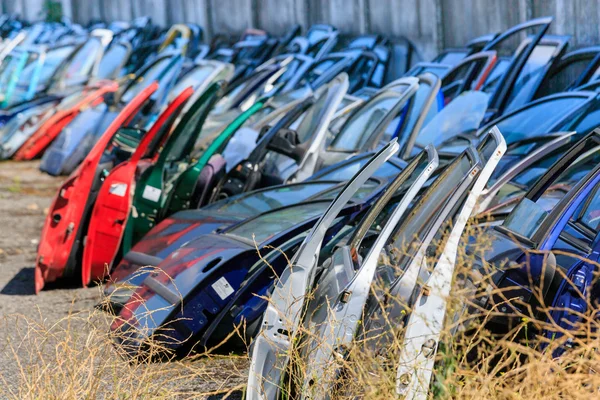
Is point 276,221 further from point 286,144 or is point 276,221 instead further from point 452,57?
point 452,57

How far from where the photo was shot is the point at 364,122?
28.0 ft

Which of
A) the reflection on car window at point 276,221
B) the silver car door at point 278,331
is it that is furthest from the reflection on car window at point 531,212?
the reflection on car window at point 276,221

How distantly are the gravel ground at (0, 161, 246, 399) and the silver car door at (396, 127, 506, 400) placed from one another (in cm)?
89

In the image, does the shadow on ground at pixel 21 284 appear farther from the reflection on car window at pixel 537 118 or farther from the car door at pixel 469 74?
the car door at pixel 469 74

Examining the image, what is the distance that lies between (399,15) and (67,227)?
855 centimetres

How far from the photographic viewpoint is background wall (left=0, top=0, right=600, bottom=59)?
10938 millimetres

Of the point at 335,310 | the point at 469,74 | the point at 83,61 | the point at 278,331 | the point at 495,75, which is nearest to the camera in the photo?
the point at 335,310

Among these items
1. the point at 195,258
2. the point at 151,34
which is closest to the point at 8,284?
the point at 195,258

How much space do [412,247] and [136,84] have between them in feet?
37.1

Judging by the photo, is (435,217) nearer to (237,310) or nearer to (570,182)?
(237,310)

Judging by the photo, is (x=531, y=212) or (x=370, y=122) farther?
(x=370, y=122)

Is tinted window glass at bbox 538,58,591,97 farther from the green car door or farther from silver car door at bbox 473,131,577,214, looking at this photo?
the green car door

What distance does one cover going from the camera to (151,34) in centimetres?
2292

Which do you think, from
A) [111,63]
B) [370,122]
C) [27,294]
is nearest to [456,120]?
[370,122]
